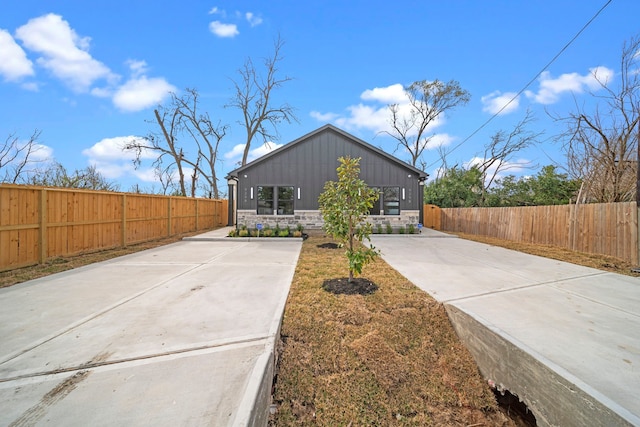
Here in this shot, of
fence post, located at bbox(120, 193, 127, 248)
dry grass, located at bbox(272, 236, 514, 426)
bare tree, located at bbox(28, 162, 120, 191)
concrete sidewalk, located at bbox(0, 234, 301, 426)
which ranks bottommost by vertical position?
dry grass, located at bbox(272, 236, 514, 426)

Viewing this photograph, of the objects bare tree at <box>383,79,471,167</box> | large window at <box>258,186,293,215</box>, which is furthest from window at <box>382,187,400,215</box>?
bare tree at <box>383,79,471,167</box>

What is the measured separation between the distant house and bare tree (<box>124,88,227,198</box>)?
12.3 m

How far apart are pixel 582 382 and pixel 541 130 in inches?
868

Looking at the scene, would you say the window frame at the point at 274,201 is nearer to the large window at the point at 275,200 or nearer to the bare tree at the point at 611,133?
the large window at the point at 275,200

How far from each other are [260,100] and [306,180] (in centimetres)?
1368

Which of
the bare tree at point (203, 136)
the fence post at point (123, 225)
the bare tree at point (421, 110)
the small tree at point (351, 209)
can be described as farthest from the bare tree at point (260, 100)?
the small tree at point (351, 209)

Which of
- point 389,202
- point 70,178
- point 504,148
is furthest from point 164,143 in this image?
point 504,148

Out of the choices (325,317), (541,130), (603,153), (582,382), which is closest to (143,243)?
(325,317)

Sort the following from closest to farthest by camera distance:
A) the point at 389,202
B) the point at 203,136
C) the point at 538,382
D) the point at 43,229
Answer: the point at 538,382
the point at 43,229
the point at 389,202
the point at 203,136

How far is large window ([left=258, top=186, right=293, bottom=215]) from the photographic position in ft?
39.8

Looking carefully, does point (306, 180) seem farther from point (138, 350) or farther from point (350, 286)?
point (138, 350)

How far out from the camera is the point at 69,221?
21.5 ft

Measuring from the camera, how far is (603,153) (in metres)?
9.25

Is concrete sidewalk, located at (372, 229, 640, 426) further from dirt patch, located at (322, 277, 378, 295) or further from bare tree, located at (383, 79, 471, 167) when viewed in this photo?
bare tree, located at (383, 79, 471, 167)
